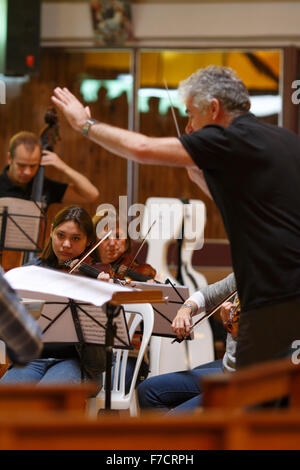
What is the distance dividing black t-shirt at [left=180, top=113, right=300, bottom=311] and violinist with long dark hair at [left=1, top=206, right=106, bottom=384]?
1.14m

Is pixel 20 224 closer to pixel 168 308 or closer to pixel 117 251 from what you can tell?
pixel 117 251

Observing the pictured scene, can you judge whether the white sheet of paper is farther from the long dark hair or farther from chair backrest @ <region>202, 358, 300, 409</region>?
the long dark hair

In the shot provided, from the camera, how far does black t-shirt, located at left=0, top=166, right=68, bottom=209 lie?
3924mm

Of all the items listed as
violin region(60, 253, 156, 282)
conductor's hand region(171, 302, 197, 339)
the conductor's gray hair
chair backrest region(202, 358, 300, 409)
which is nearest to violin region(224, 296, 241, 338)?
conductor's hand region(171, 302, 197, 339)

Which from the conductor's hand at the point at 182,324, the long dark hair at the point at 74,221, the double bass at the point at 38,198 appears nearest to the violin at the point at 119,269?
the long dark hair at the point at 74,221

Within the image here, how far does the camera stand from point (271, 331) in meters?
1.58

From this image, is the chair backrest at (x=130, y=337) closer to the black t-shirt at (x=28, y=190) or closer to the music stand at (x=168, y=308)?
the music stand at (x=168, y=308)

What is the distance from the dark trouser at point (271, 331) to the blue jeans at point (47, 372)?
3.57 ft

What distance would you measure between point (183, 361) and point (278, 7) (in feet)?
12.5

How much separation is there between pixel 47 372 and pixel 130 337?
43 cm

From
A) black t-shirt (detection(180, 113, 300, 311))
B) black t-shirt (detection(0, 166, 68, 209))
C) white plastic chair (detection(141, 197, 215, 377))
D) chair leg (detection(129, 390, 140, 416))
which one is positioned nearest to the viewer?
black t-shirt (detection(180, 113, 300, 311))

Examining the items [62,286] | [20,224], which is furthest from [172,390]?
[20,224]

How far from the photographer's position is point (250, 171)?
5.16 feet

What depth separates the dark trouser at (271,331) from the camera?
157 cm
